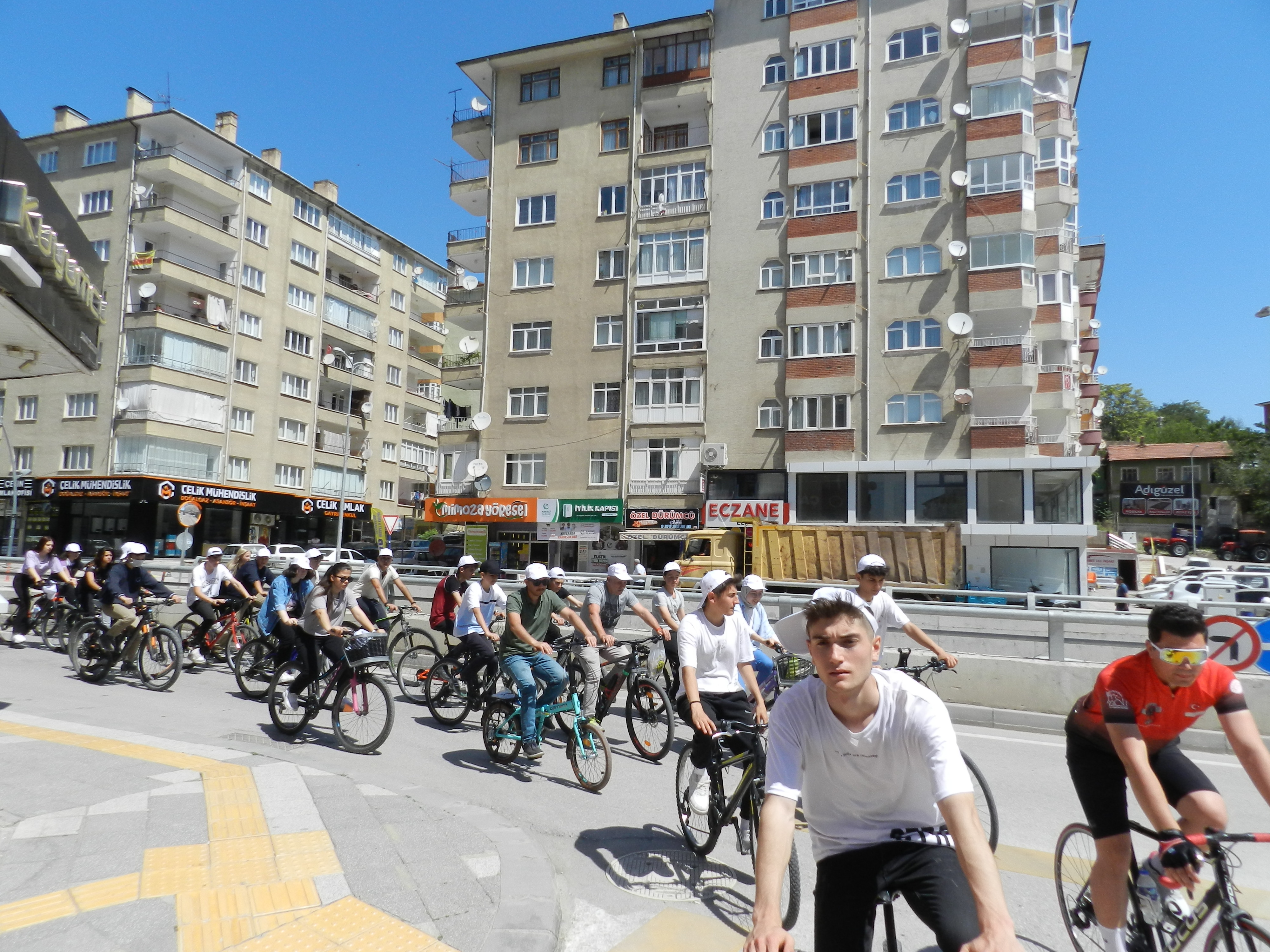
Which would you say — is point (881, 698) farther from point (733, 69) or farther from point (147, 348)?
point (147, 348)

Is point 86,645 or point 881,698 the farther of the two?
point 86,645

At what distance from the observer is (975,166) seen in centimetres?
3247

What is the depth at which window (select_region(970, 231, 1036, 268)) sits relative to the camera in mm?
31812

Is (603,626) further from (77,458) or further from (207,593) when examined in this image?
(77,458)

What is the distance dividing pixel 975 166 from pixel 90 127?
42.4 m

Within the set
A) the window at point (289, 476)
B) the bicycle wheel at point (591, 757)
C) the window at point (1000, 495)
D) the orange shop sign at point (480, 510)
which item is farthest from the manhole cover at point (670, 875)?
the window at point (289, 476)

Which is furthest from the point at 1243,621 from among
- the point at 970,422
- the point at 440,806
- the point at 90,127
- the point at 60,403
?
the point at 90,127

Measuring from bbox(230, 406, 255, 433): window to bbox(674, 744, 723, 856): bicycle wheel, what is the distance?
144 ft

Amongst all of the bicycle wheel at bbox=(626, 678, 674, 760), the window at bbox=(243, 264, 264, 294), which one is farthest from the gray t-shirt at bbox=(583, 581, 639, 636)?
the window at bbox=(243, 264, 264, 294)

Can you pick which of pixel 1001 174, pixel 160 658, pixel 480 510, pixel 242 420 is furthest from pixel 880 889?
pixel 242 420

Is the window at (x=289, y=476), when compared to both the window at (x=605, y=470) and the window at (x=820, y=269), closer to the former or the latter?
the window at (x=605, y=470)

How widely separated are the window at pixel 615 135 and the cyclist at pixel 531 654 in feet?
110

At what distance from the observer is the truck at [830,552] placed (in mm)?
25797

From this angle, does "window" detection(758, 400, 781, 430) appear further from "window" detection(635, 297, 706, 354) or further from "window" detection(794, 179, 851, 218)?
"window" detection(794, 179, 851, 218)
